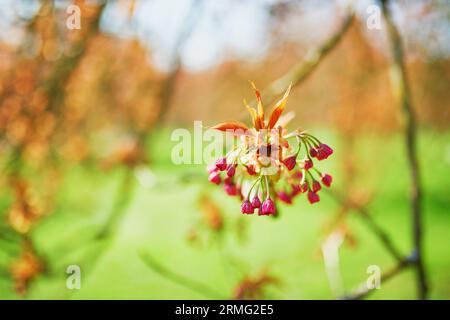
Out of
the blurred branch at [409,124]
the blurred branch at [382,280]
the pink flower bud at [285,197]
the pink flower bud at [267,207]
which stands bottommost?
the blurred branch at [382,280]

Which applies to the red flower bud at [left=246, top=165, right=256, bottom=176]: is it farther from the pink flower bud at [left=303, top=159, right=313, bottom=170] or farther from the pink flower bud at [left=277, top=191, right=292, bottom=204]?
the pink flower bud at [left=277, top=191, right=292, bottom=204]

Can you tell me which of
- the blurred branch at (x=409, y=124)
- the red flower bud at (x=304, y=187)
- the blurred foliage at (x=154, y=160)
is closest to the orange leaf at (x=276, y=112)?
the red flower bud at (x=304, y=187)

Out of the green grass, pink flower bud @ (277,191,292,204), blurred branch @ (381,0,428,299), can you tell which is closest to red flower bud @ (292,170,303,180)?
pink flower bud @ (277,191,292,204)

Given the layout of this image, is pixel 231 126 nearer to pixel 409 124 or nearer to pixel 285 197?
pixel 285 197

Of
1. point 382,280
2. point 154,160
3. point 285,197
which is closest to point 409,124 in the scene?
point 382,280

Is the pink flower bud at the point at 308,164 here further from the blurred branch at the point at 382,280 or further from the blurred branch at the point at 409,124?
the blurred branch at the point at 409,124
